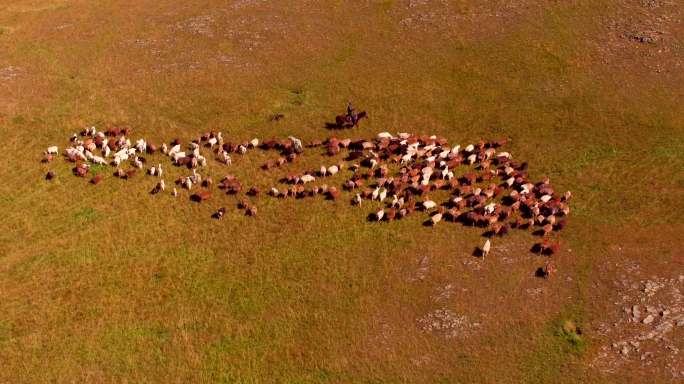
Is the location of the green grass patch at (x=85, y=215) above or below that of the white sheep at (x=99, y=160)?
below

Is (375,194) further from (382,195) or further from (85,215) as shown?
(85,215)

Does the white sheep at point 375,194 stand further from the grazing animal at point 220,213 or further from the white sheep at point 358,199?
the grazing animal at point 220,213

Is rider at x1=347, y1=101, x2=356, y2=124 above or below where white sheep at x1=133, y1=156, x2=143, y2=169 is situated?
above

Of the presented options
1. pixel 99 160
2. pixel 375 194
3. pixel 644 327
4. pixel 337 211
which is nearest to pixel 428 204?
pixel 375 194

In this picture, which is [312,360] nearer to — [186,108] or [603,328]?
[603,328]

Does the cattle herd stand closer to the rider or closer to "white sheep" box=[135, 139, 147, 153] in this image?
"white sheep" box=[135, 139, 147, 153]

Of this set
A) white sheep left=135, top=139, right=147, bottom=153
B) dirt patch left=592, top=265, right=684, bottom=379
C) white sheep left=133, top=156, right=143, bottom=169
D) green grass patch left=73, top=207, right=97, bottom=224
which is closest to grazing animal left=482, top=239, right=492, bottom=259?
dirt patch left=592, top=265, right=684, bottom=379

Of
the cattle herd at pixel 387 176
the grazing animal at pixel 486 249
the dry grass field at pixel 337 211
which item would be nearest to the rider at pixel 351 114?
the dry grass field at pixel 337 211
